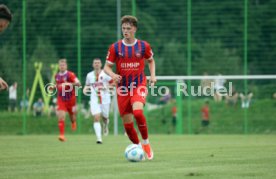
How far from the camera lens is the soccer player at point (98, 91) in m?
20.7

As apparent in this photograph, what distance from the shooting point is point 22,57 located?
28.8 meters

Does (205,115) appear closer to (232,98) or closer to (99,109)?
(232,98)

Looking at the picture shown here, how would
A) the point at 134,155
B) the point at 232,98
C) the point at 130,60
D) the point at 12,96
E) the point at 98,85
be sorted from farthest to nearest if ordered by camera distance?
the point at 12,96
the point at 232,98
the point at 98,85
the point at 130,60
the point at 134,155

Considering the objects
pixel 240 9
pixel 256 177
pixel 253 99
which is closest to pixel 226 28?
pixel 240 9

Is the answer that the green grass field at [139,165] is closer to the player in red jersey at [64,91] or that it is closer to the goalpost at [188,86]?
the player in red jersey at [64,91]

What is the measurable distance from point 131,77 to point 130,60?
0.32 meters

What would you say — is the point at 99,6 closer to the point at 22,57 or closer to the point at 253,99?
the point at 22,57

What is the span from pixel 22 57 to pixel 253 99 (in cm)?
916

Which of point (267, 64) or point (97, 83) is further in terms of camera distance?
point (267, 64)

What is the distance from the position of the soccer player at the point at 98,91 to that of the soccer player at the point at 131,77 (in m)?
7.11

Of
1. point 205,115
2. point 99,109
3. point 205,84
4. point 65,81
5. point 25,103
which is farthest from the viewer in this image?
point 25,103

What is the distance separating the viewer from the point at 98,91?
70.1 feet

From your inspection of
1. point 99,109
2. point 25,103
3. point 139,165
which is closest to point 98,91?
point 99,109

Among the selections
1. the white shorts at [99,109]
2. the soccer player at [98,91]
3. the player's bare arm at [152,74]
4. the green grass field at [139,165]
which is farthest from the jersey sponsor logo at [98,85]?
the player's bare arm at [152,74]
